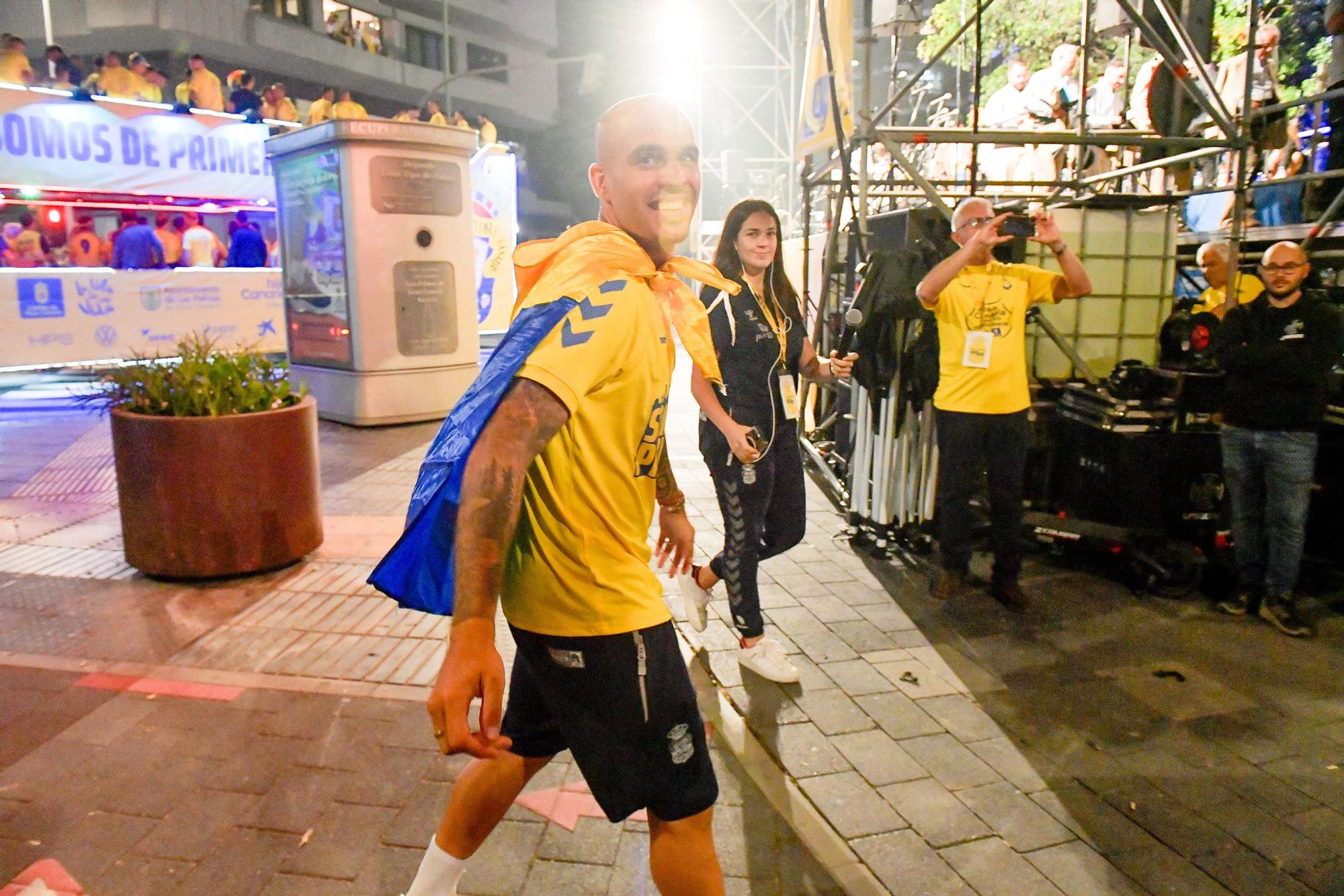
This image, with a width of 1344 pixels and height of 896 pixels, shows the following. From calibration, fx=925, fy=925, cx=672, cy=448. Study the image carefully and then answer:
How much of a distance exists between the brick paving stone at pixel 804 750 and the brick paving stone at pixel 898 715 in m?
0.29

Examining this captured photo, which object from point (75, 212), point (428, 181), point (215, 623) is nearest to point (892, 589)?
point (215, 623)

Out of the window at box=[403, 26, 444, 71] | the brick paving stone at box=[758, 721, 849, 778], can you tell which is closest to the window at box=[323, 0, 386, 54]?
the window at box=[403, 26, 444, 71]

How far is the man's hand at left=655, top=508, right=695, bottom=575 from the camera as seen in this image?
2.56 metres

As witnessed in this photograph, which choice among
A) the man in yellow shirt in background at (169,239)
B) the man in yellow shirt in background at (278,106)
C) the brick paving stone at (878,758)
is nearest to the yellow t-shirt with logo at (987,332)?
the brick paving stone at (878,758)

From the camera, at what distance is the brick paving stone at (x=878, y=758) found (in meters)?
3.34

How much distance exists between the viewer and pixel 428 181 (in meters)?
9.67

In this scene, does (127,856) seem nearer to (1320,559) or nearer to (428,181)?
Result: (1320,559)

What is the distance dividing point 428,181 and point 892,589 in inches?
268

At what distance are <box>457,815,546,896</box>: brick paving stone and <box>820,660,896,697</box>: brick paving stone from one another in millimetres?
1615

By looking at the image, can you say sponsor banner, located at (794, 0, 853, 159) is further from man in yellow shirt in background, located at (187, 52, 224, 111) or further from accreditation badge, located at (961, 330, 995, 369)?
man in yellow shirt in background, located at (187, 52, 224, 111)

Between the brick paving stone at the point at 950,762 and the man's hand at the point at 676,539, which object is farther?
the brick paving stone at the point at 950,762

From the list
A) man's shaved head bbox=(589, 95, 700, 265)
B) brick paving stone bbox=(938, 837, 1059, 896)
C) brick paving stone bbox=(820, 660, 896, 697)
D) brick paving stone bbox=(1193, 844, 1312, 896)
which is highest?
man's shaved head bbox=(589, 95, 700, 265)

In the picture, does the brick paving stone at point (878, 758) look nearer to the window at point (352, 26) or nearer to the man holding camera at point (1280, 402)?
the man holding camera at point (1280, 402)

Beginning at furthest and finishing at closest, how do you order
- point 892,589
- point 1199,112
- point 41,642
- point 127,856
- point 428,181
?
point 428,181 < point 1199,112 < point 892,589 < point 41,642 < point 127,856
